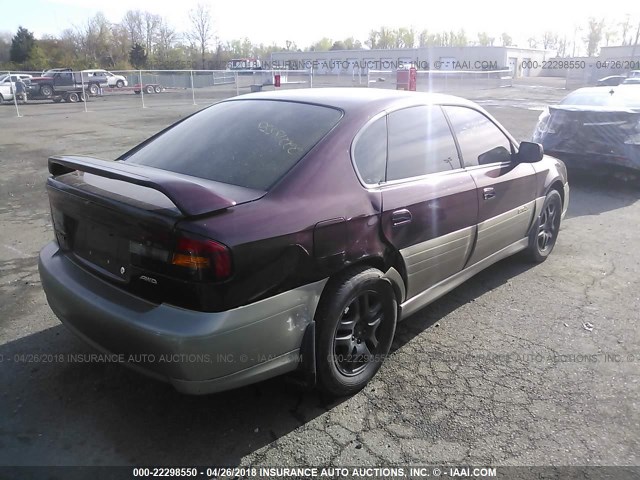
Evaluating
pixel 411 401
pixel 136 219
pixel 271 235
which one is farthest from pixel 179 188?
pixel 411 401

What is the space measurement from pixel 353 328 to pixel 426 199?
96 cm

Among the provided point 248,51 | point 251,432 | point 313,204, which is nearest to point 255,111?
point 313,204

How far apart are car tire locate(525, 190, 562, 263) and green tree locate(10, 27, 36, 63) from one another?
61.2 meters

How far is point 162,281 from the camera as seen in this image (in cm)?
232

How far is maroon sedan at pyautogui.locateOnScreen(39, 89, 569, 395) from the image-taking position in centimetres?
226

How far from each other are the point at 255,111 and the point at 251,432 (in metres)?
1.96

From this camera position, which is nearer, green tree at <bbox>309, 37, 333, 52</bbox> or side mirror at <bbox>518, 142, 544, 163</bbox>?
side mirror at <bbox>518, 142, 544, 163</bbox>

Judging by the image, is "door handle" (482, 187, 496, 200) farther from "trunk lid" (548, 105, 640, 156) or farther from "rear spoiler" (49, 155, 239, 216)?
"trunk lid" (548, 105, 640, 156)

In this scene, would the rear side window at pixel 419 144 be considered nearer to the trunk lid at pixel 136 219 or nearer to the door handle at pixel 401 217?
the door handle at pixel 401 217

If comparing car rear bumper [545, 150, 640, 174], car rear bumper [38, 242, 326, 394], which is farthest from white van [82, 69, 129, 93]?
car rear bumper [38, 242, 326, 394]

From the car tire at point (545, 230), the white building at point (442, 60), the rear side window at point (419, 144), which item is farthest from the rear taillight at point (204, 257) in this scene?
the white building at point (442, 60)

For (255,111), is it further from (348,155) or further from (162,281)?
(162,281)

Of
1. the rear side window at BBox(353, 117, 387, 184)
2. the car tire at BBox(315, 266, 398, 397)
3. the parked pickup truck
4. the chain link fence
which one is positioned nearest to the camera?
the car tire at BBox(315, 266, 398, 397)

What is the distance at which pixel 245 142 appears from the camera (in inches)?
118
